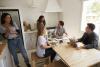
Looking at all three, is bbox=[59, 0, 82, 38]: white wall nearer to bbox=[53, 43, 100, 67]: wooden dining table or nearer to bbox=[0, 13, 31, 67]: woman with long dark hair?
bbox=[53, 43, 100, 67]: wooden dining table

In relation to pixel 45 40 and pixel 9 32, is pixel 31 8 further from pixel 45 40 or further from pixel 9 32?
pixel 45 40

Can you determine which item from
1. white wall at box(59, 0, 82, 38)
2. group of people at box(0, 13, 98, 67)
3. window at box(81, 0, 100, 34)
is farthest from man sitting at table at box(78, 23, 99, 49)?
white wall at box(59, 0, 82, 38)

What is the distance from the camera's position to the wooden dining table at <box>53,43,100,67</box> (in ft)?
5.38

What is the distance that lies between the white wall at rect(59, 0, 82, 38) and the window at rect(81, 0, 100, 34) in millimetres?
134

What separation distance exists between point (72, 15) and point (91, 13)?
58 cm

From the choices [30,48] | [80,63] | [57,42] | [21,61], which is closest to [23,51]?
[21,61]

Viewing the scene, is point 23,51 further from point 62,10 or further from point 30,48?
A: point 62,10

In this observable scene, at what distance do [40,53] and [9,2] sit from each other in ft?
6.45

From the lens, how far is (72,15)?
3447 millimetres

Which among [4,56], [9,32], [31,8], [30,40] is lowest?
[30,40]

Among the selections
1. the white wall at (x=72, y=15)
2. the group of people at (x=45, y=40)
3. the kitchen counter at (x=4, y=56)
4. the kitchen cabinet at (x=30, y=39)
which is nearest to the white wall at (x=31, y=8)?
the kitchen cabinet at (x=30, y=39)

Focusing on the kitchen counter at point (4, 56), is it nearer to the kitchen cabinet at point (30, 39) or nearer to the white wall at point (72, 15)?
the kitchen cabinet at point (30, 39)

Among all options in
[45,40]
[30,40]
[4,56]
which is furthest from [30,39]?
[4,56]

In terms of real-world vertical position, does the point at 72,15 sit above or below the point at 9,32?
above
